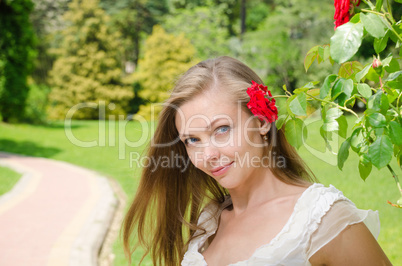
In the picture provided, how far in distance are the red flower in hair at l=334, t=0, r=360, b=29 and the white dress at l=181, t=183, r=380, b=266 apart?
0.59 meters

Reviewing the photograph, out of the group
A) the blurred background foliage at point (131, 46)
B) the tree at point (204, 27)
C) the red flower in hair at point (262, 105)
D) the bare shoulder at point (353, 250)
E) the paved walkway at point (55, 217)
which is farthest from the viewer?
the tree at point (204, 27)

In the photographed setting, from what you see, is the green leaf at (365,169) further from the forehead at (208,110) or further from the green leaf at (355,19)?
the forehead at (208,110)

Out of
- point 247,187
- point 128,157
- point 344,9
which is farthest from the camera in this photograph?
point 128,157

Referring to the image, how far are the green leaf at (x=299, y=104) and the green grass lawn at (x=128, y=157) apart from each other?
4.02ft

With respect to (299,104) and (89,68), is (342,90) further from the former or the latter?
(89,68)

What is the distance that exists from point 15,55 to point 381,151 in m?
14.4

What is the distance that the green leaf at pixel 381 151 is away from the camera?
996mm

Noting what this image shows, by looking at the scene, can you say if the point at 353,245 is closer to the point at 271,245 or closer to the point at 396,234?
the point at 271,245

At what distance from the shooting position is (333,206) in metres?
1.38

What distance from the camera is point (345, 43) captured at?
35.8 inches

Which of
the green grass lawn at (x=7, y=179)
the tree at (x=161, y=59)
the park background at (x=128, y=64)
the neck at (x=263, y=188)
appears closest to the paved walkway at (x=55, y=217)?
the green grass lawn at (x=7, y=179)

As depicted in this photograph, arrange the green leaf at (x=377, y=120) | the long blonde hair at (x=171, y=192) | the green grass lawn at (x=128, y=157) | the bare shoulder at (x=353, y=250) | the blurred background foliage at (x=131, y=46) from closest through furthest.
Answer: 1. the green leaf at (x=377, y=120)
2. the bare shoulder at (x=353, y=250)
3. the long blonde hair at (x=171, y=192)
4. the green grass lawn at (x=128, y=157)
5. the blurred background foliage at (x=131, y=46)

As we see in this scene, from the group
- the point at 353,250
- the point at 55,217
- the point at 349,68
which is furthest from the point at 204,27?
the point at 353,250

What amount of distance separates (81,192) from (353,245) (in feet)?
20.4
